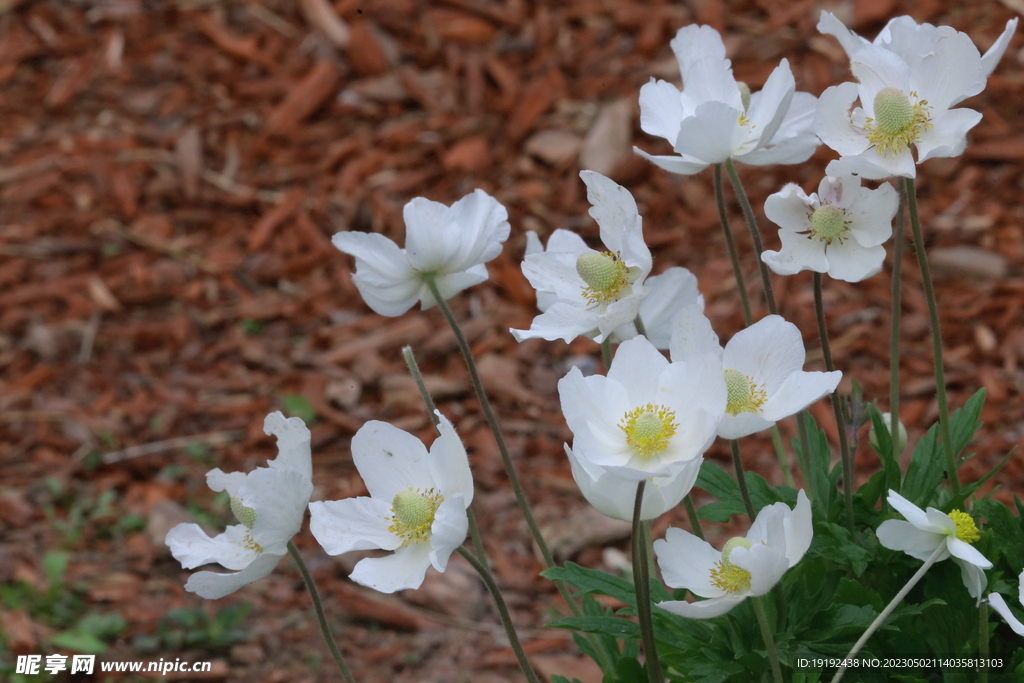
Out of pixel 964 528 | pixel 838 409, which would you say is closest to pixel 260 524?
pixel 838 409

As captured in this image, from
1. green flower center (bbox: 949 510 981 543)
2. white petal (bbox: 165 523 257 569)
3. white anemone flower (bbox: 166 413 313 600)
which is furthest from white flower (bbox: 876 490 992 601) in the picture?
white petal (bbox: 165 523 257 569)

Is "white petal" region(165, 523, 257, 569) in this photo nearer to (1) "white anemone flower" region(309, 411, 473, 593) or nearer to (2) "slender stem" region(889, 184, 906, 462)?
(1) "white anemone flower" region(309, 411, 473, 593)

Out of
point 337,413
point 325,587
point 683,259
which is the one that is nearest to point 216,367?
point 337,413

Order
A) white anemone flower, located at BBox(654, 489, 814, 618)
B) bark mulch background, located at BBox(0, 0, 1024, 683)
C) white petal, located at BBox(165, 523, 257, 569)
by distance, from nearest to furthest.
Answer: white anemone flower, located at BBox(654, 489, 814, 618) → white petal, located at BBox(165, 523, 257, 569) → bark mulch background, located at BBox(0, 0, 1024, 683)

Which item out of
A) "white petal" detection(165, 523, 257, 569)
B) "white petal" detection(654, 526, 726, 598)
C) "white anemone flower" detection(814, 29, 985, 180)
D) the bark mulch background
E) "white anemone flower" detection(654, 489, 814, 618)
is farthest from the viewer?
the bark mulch background

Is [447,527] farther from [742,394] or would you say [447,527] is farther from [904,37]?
[904,37]

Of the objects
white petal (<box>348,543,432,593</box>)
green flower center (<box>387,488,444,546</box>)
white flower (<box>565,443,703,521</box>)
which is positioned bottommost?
white petal (<box>348,543,432,593</box>)

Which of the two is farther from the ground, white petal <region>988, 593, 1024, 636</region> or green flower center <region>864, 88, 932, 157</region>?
green flower center <region>864, 88, 932, 157</region>

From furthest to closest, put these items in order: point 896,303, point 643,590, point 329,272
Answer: point 329,272 < point 896,303 < point 643,590
